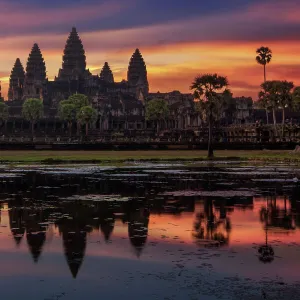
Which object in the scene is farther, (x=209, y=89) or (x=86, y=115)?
(x=86, y=115)

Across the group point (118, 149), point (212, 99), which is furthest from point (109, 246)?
point (118, 149)

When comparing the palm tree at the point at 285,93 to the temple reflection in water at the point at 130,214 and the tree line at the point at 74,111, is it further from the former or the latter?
the temple reflection in water at the point at 130,214

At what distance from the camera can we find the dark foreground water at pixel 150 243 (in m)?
14.9

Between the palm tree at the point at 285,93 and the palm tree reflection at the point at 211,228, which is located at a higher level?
the palm tree at the point at 285,93

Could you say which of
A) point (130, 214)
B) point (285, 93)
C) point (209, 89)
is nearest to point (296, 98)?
point (285, 93)

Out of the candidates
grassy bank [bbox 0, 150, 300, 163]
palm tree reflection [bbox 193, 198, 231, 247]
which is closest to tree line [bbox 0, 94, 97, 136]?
grassy bank [bbox 0, 150, 300, 163]

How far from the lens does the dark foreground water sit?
14.9m

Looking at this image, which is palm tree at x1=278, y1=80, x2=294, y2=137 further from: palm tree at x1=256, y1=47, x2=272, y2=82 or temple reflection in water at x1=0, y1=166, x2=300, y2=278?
temple reflection in water at x1=0, y1=166, x2=300, y2=278

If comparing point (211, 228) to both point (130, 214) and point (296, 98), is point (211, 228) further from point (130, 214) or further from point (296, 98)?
point (296, 98)

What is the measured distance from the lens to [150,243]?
20.0 metres

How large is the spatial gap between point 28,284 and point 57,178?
98.9ft

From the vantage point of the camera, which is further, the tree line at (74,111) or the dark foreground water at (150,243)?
the tree line at (74,111)

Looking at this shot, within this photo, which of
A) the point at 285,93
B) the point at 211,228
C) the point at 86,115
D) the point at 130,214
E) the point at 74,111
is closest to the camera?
the point at 211,228

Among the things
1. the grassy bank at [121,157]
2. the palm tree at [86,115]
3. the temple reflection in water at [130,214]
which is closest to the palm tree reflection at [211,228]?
the temple reflection in water at [130,214]
